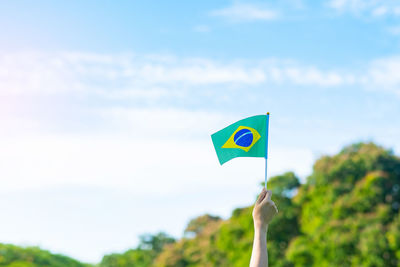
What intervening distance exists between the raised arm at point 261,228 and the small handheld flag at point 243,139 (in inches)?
63.8

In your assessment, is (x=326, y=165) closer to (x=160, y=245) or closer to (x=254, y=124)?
(x=254, y=124)

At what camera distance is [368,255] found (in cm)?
2597

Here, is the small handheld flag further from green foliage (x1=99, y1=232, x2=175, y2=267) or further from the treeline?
green foliage (x1=99, y1=232, x2=175, y2=267)

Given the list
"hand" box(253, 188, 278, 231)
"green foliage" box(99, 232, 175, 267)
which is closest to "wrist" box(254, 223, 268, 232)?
"hand" box(253, 188, 278, 231)

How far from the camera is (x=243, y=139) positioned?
5668 millimetres

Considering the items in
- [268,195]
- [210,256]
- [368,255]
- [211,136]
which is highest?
[210,256]

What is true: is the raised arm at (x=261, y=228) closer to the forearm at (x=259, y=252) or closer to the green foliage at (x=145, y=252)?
the forearm at (x=259, y=252)

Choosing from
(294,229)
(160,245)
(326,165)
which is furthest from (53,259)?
(326,165)

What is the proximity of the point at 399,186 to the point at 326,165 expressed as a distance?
11.8 feet

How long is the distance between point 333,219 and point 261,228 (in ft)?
81.9

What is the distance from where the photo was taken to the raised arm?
3564mm

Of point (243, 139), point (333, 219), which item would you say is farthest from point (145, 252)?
point (243, 139)

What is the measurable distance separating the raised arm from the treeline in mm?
22997

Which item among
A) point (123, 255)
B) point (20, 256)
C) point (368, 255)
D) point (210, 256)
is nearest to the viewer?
point (368, 255)
